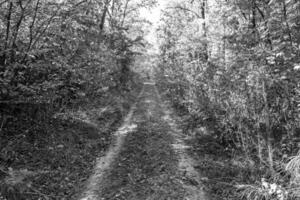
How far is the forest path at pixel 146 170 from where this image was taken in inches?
221

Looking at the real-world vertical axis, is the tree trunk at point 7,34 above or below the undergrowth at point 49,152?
above

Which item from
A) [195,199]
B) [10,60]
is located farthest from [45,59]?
[195,199]

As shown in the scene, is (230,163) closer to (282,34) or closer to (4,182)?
(282,34)

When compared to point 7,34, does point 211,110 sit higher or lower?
lower

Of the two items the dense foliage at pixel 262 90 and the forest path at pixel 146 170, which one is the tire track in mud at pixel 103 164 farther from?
the dense foliage at pixel 262 90

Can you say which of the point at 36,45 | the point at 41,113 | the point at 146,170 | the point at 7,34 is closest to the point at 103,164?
the point at 146,170

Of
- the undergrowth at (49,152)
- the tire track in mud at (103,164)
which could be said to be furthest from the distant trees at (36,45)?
the tire track in mud at (103,164)

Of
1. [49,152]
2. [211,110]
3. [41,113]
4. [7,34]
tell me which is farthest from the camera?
[211,110]

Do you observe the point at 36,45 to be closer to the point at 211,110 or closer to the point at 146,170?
the point at 146,170

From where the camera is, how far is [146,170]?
683 cm

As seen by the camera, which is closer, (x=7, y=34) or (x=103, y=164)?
(x=7, y=34)

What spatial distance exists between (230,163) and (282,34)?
12.3 feet

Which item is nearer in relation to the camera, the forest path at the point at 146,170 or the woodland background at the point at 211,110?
the woodland background at the point at 211,110

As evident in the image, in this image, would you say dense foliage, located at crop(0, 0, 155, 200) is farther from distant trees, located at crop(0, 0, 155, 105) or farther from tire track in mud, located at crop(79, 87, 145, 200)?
tire track in mud, located at crop(79, 87, 145, 200)
